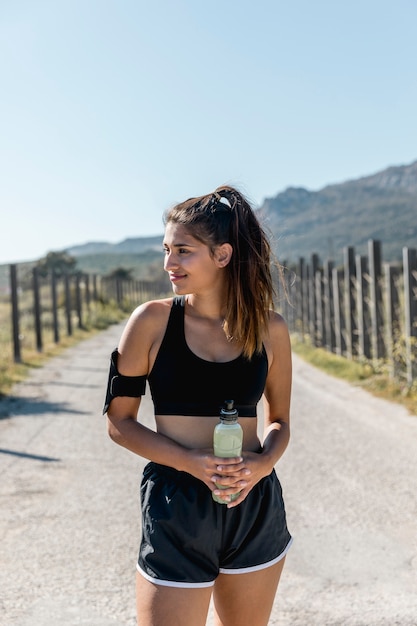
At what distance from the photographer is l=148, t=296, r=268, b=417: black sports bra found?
7.70 ft

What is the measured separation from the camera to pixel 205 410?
7.70 feet

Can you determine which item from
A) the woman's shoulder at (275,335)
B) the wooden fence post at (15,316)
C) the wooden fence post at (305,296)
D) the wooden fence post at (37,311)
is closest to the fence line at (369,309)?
the wooden fence post at (305,296)

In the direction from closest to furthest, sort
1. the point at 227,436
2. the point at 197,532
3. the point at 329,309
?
the point at 227,436 < the point at 197,532 < the point at 329,309

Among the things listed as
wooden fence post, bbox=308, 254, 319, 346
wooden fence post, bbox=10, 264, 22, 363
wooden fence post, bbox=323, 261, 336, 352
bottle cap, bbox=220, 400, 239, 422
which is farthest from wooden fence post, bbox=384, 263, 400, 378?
bottle cap, bbox=220, 400, 239, 422

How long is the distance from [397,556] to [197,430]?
106 inches

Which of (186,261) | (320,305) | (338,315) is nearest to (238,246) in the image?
(186,261)

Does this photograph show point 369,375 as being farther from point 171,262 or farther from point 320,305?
point 171,262

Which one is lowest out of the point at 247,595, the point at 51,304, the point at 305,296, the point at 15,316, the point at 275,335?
the point at 247,595

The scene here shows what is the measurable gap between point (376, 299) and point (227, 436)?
11.2 m

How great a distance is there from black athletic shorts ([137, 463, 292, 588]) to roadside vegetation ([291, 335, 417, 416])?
24.0ft

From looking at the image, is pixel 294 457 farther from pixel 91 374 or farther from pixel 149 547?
pixel 91 374

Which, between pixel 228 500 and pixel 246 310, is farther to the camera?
pixel 246 310

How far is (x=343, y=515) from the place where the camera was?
5.41m

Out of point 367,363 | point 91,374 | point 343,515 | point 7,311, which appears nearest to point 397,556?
point 343,515
